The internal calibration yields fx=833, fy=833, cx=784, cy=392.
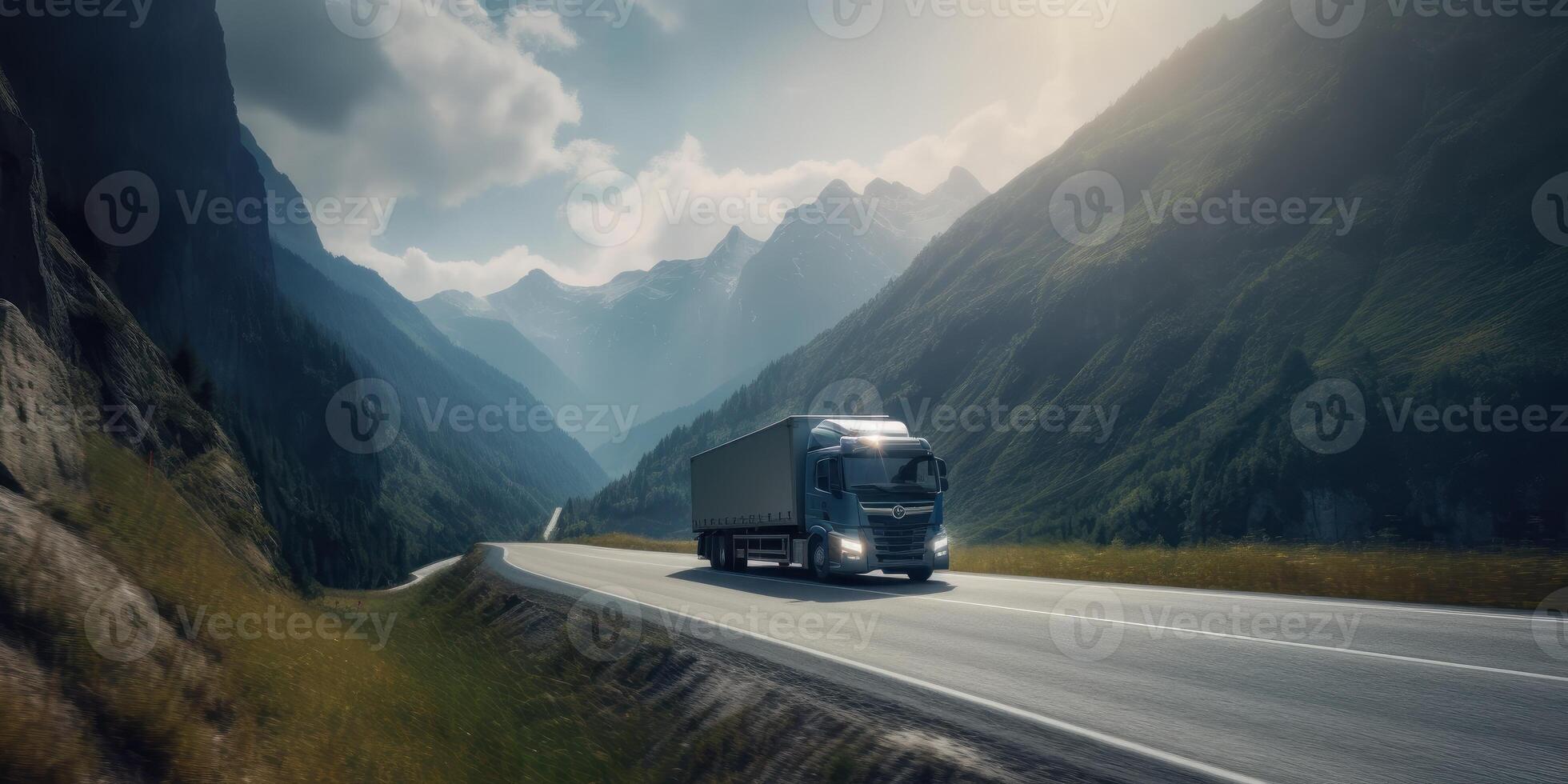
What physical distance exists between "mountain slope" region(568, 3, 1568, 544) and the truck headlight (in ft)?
353

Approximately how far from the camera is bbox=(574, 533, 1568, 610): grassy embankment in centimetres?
1324

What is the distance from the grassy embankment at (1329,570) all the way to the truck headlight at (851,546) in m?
5.27

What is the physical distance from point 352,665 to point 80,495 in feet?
9.70

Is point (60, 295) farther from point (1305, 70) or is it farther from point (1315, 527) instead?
point (1305, 70)

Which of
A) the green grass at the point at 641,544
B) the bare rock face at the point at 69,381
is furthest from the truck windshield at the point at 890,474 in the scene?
the green grass at the point at 641,544

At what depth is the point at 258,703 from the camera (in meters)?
6.65

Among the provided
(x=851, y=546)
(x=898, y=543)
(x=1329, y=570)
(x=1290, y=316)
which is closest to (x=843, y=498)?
(x=851, y=546)

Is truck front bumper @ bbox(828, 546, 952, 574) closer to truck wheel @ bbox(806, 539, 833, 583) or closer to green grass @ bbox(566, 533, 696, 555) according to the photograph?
truck wheel @ bbox(806, 539, 833, 583)

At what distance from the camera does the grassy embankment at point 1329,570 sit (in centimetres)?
1324

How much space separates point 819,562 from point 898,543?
7.24ft

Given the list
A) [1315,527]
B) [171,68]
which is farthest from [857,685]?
[1315,527]

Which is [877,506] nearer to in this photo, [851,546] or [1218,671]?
[851,546]

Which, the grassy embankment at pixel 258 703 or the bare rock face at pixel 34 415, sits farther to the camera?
the bare rock face at pixel 34 415

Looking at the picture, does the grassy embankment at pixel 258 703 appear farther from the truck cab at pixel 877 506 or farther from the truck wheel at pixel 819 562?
the truck wheel at pixel 819 562
